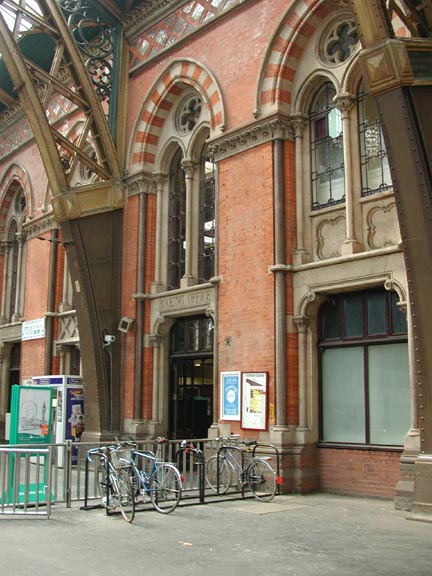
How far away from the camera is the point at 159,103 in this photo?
1752 centimetres

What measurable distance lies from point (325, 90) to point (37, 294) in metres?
12.5

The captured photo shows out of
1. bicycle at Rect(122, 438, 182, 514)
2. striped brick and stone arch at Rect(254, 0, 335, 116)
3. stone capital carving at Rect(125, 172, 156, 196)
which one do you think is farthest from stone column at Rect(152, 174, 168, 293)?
bicycle at Rect(122, 438, 182, 514)

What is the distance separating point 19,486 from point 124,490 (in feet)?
5.51

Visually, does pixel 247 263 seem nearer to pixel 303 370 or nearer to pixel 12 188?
pixel 303 370

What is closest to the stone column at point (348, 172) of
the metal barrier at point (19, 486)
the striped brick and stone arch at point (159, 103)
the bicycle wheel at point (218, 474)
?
the striped brick and stone arch at point (159, 103)

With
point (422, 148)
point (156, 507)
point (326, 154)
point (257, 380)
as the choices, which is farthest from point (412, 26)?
point (156, 507)

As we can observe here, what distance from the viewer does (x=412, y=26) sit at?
9.50 meters

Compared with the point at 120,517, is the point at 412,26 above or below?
above

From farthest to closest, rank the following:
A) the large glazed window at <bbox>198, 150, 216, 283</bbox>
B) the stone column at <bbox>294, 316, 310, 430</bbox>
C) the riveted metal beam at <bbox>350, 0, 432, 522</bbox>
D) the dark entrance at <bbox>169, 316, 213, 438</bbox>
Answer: the dark entrance at <bbox>169, 316, 213, 438</bbox>
the large glazed window at <bbox>198, 150, 216, 283</bbox>
the stone column at <bbox>294, 316, 310, 430</bbox>
the riveted metal beam at <bbox>350, 0, 432, 522</bbox>

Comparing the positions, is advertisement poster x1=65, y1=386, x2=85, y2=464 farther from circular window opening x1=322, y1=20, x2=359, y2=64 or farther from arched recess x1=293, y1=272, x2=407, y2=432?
circular window opening x1=322, y1=20, x2=359, y2=64

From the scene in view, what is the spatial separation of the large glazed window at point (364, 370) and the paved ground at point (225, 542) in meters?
1.53

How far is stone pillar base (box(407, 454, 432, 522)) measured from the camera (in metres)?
8.73

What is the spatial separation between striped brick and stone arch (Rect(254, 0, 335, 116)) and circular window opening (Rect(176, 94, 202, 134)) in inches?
119

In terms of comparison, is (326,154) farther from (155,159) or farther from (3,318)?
(3,318)
